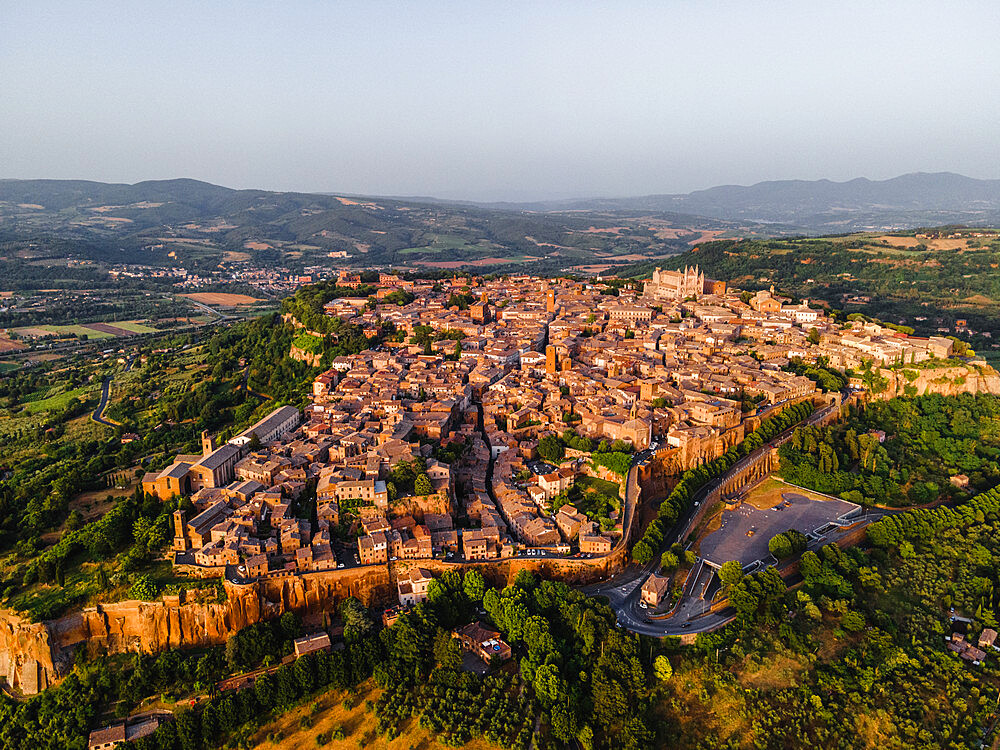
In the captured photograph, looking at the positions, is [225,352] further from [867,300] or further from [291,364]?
[867,300]

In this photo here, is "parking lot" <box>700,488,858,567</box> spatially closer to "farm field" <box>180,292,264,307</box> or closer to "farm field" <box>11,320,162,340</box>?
"farm field" <box>11,320,162,340</box>

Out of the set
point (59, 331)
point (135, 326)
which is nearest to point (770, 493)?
point (135, 326)

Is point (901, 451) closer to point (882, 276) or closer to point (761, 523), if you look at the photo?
point (761, 523)

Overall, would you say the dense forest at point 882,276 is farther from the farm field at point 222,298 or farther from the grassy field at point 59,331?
the grassy field at point 59,331

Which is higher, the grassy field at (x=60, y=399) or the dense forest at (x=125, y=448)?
the dense forest at (x=125, y=448)

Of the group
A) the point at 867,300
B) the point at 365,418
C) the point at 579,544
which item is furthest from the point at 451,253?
the point at 579,544

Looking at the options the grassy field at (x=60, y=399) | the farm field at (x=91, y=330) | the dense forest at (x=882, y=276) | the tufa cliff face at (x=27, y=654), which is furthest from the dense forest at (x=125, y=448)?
the dense forest at (x=882, y=276)
